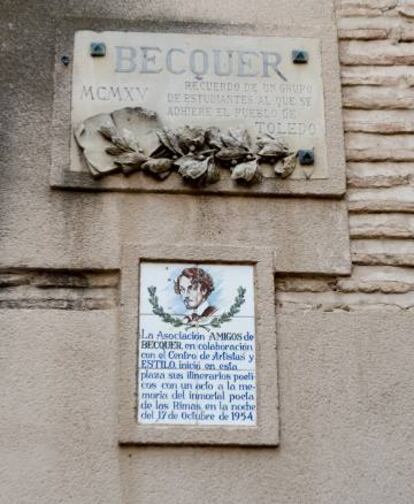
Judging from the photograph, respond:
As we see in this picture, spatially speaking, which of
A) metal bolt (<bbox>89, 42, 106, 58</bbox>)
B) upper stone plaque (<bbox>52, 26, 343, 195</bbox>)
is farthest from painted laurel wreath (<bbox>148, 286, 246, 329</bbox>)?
metal bolt (<bbox>89, 42, 106, 58</bbox>)

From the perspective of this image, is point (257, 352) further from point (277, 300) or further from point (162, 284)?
point (162, 284)

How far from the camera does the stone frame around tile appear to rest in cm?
436

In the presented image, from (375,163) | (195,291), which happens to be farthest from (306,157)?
(195,291)

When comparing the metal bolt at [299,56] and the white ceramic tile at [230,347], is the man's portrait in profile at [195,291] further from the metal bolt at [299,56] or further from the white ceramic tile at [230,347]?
the metal bolt at [299,56]

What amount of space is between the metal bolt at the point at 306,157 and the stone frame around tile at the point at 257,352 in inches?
21.3

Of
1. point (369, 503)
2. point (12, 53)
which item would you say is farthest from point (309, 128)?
point (369, 503)

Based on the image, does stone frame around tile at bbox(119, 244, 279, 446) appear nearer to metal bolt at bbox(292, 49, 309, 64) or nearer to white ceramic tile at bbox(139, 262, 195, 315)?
white ceramic tile at bbox(139, 262, 195, 315)

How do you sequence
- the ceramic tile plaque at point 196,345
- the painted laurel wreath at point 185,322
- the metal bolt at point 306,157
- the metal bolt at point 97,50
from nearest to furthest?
1. the ceramic tile plaque at point 196,345
2. the painted laurel wreath at point 185,322
3. the metal bolt at point 306,157
4. the metal bolt at point 97,50

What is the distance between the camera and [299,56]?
5.20 meters

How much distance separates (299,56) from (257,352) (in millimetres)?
1694

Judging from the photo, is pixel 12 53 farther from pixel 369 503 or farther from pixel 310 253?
pixel 369 503

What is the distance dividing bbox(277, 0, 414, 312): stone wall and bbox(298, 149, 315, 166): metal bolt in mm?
215

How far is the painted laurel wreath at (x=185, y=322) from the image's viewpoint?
15.0 feet

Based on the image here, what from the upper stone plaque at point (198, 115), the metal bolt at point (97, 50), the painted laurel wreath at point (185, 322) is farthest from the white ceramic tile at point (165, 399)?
the metal bolt at point (97, 50)
